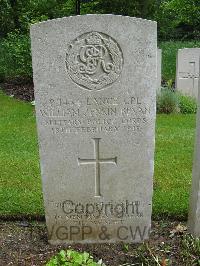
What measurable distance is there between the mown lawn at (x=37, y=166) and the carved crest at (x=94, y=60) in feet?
6.00

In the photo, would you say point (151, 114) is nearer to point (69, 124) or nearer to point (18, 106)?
point (69, 124)

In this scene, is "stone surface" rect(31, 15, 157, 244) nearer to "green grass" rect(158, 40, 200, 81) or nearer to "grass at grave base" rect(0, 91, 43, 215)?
"grass at grave base" rect(0, 91, 43, 215)

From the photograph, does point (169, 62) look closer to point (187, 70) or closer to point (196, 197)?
point (187, 70)

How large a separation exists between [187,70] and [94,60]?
8.58m

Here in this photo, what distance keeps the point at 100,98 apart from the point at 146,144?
0.62m

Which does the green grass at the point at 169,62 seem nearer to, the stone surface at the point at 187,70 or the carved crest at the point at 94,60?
the stone surface at the point at 187,70

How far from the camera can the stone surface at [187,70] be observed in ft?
39.5

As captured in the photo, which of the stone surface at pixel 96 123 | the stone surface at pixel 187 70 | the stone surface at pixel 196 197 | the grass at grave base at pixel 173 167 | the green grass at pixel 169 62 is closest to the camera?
the stone surface at pixel 96 123

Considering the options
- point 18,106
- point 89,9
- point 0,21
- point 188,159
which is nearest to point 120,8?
point 89,9

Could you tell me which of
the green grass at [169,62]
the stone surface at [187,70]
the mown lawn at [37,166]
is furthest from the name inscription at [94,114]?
the green grass at [169,62]

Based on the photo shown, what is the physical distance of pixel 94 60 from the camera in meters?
4.07

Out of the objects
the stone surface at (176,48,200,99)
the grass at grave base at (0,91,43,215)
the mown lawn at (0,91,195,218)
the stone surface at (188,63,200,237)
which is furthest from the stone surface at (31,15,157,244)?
the stone surface at (176,48,200,99)

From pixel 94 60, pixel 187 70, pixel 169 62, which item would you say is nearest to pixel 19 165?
pixel 94 60

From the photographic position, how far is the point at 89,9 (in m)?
21.3
